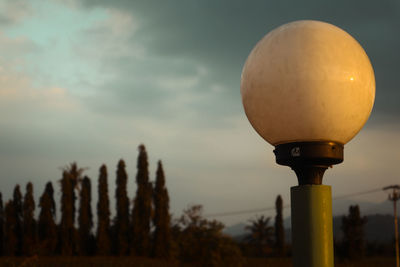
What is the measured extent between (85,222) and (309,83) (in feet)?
136

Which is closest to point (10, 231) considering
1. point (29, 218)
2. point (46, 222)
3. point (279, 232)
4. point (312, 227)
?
point (29, 218)

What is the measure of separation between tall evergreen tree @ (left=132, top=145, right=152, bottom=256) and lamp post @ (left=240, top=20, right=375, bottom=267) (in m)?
38.8

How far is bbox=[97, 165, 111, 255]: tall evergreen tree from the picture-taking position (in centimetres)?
4047

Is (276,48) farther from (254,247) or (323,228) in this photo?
(254,247)

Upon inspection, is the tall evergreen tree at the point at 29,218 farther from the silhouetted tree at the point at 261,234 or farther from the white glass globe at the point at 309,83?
the white glass globe at the point at 309,83

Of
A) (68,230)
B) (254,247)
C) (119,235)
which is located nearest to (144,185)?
(119,235)

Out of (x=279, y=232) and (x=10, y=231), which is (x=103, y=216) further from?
(x=279, y=232)

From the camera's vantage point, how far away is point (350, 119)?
2.19 m

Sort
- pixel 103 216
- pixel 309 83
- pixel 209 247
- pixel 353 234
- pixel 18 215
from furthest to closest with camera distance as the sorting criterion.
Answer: pixel 18 215
pixel 103 216
pixel 353 234
pixel 209 247
pixel 309 83

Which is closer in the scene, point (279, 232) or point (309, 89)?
point (309, 89)

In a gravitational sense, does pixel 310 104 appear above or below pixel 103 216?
below

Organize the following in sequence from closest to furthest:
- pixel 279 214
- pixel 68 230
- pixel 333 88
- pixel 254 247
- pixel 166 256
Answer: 1. pixel 333 88
2. pixel 166 256
3. pixel 68 230
4. pixel 279 214
5. pixel 254 247

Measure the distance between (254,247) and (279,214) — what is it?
7885 millimetres

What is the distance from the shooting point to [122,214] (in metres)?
41.6
